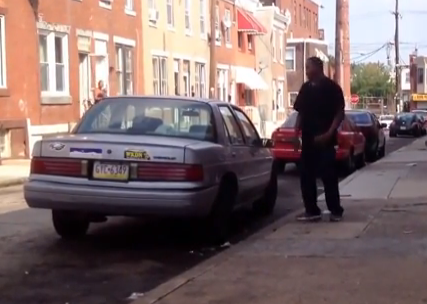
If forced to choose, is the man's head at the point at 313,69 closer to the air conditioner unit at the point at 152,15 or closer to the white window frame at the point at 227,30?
the air conditioner unit at the point at 152,15

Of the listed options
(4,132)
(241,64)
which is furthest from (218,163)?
(241,64)

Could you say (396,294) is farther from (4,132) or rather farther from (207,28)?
(207,28)

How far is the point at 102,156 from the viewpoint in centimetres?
889

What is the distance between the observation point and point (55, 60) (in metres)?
27.0

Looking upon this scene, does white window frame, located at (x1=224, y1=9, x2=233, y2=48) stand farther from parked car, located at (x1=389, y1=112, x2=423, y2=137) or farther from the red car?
the red car

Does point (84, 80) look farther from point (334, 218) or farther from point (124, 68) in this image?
point (334, 218)

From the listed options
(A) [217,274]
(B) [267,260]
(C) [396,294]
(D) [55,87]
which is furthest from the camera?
(D) [55,87]

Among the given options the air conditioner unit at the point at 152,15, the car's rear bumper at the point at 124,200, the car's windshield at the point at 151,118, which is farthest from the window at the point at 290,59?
the car's rear bumper at the point at 124,200

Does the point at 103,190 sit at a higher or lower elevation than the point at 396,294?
higher

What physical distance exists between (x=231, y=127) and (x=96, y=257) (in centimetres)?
249

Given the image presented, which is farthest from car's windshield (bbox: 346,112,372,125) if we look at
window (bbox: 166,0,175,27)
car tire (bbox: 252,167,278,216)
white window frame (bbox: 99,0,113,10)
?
window (bbox: 166,0,175,27)

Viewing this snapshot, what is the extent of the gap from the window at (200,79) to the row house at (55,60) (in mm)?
8455

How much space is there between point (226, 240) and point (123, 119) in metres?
1.72

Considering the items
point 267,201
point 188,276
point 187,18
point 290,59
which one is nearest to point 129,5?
point 187,18
